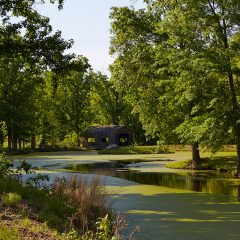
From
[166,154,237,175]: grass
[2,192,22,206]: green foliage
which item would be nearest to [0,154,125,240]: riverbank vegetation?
[2,192,22,206]: green foliage

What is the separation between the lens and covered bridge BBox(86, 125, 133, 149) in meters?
70.8

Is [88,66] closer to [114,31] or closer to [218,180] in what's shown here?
[218,180]

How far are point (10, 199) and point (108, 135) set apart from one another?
61155 mm

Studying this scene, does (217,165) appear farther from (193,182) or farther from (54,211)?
(54,211)

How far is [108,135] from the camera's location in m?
70.9

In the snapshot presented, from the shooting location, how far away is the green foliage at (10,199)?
9.62 m

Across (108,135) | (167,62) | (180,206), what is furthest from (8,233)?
(108,135)

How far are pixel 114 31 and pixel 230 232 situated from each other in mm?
23599

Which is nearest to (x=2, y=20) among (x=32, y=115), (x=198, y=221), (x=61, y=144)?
(x=198, y=221)

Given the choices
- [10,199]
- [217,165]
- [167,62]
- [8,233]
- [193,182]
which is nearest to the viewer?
[8,233]

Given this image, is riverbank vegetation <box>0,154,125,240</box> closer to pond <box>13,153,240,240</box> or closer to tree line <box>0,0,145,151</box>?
pond <box>13,153,240,240</box>

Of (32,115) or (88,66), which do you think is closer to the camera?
(88,66)

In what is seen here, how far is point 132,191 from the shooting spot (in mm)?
18312

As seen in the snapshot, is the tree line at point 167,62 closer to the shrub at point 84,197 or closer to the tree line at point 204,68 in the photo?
the tree line at point 204,68
